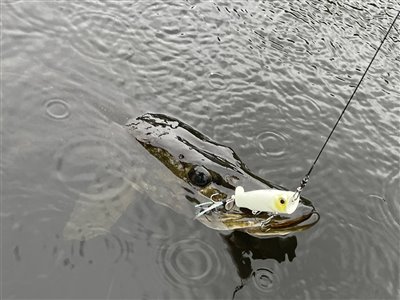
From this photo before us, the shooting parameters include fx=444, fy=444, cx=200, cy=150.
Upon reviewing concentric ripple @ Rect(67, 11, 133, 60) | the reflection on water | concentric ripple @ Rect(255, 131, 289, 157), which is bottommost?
the reflection on water

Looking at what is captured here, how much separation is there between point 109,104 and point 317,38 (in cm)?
584

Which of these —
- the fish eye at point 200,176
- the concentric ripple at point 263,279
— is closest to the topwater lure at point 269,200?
the fish eye at point 200,176

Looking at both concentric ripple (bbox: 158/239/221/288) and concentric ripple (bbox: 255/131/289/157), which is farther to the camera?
concentric ripple (bbox: 255/131/289/157)

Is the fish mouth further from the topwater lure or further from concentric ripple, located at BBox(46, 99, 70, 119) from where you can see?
concentric ripple, located at BBox(46, 99, 70, 119)

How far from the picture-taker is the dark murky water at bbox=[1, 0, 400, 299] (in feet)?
20.4

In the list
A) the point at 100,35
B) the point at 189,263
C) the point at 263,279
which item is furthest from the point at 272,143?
the point at 100,35

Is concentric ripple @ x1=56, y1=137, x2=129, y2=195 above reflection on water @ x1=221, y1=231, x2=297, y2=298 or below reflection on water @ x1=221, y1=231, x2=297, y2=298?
above

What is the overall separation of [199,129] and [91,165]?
2136 mm

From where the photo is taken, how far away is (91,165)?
7.25 meters

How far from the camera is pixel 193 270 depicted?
246 inches

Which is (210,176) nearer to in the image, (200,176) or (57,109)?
(200,176)

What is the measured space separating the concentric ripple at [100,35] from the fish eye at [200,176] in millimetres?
4050

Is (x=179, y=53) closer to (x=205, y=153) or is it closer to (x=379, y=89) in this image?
(x=205, y=153)

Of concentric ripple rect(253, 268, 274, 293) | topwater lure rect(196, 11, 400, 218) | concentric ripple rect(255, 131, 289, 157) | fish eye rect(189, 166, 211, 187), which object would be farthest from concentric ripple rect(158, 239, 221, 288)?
concentric ripple rect(255, 131, 289, 157)
